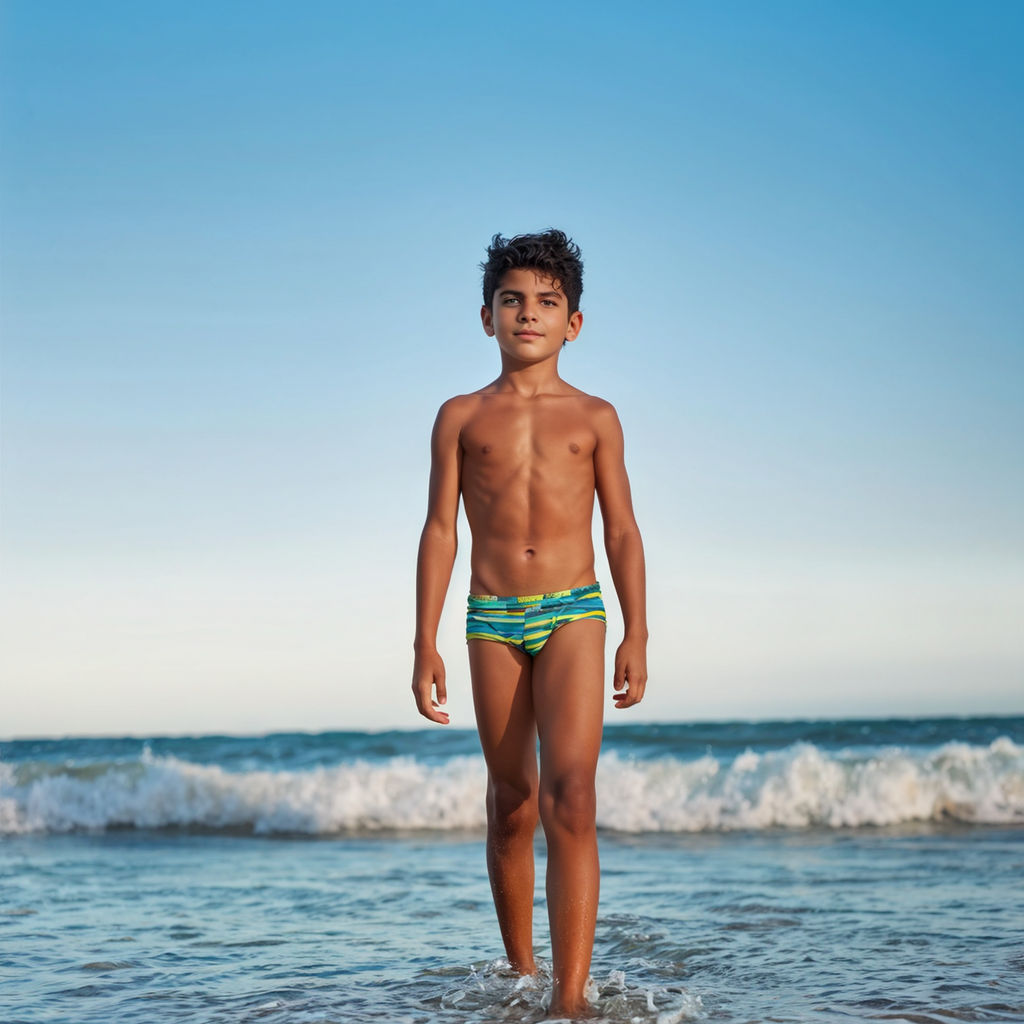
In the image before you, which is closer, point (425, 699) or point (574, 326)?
point (425, 699)

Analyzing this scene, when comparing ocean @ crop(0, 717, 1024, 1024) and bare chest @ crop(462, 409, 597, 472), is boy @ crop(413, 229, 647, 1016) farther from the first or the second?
ocean @ crop(0, 717, 1024, 1024)

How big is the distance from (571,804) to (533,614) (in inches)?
23.9

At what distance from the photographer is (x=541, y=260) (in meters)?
3.79

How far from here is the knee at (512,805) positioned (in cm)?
381

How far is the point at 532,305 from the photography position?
12.4ft

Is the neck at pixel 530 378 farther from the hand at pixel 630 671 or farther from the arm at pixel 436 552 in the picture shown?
the hand at pixel 630 671

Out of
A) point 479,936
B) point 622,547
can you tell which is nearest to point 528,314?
point 622,547

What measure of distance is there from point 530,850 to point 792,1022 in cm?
100

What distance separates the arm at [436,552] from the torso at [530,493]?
2.3 inches

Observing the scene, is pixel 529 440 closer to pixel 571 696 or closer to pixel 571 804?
pixel 571 696

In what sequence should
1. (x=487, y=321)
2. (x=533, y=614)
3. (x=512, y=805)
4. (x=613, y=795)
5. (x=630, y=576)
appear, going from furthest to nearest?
(x=613, y=795), (x=487, y=321), (x=512, y=805), (x=630, y=576), (x=533, y=614)

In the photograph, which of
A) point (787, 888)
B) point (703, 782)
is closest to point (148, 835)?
point (703, 782)

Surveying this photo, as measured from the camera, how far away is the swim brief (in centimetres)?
361

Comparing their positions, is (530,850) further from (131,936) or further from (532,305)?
(131,936)
